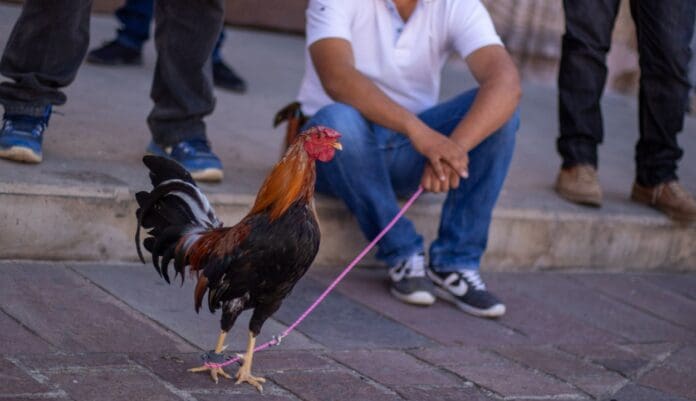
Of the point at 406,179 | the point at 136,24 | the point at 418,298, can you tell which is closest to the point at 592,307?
the point at 418,298

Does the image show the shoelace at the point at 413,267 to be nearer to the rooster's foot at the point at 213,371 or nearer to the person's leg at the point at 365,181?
the person's leg at the point at 365,181

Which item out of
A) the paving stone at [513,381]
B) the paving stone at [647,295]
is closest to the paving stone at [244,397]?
the paving stone at [513,381]

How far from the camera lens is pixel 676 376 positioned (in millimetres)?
4113

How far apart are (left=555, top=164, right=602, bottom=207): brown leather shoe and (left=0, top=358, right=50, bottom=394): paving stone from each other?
2863 mm

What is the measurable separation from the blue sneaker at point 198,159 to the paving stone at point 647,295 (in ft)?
5.58

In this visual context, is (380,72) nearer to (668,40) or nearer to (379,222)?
(379,222)

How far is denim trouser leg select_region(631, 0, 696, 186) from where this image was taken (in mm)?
5168

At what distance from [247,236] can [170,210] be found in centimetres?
29

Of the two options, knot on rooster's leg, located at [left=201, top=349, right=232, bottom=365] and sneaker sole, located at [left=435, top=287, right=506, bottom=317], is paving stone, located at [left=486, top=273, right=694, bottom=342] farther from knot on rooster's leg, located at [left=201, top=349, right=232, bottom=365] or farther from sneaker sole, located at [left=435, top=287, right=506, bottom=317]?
knot on rooster's leg, located at [left=201, top=349, right=232, bottom=365]

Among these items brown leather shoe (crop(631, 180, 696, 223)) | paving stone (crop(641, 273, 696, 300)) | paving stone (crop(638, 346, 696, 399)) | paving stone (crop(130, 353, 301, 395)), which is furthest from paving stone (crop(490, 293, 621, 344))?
paving stone (crop(130, 353, 301, 395))

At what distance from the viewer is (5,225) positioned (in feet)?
13.1

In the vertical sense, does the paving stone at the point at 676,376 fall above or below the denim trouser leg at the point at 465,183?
below

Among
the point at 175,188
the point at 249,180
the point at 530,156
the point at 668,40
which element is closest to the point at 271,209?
the point at 175,188

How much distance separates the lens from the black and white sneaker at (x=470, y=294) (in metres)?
4.47
